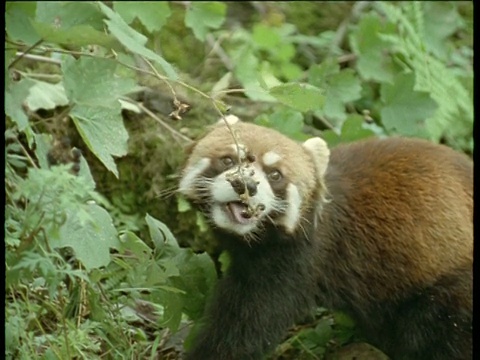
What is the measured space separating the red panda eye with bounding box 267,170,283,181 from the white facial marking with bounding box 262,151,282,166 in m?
0.04

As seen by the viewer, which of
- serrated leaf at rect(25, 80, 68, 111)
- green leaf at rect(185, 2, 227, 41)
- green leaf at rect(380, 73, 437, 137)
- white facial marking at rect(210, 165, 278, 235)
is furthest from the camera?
green leaf at rect(380, 73, 437, 137)

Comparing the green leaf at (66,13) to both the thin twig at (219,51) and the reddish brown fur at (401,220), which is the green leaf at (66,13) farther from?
the thin twig at (219,51)

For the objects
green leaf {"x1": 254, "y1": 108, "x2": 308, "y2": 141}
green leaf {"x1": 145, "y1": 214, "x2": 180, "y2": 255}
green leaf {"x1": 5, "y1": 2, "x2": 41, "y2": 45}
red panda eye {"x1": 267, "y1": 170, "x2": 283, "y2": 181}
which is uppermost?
green leaf {"x1": 5, "y1": 2, "x2": 41, "y2": 45}

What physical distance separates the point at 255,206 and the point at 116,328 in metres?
0.80

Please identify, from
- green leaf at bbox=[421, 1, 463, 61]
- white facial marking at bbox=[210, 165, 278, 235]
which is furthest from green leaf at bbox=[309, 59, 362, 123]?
white facial marking at bbox=[210, 165, 278, 235]

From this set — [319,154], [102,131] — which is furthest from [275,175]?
[102,131]

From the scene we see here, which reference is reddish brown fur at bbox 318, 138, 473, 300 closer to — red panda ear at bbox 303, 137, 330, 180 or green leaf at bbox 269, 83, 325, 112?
red panda ear at bbox 303, 137, 330, 180

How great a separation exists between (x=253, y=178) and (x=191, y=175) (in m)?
0.45


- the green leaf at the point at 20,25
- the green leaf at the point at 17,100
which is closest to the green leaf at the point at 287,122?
the green leaf at the point at 17,100

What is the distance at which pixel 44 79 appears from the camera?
5137 mm

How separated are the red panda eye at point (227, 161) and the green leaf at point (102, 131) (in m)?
0.69

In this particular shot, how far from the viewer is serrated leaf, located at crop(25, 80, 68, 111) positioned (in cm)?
473

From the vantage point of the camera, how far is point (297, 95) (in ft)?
11.1

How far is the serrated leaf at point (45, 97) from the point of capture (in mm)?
4734
